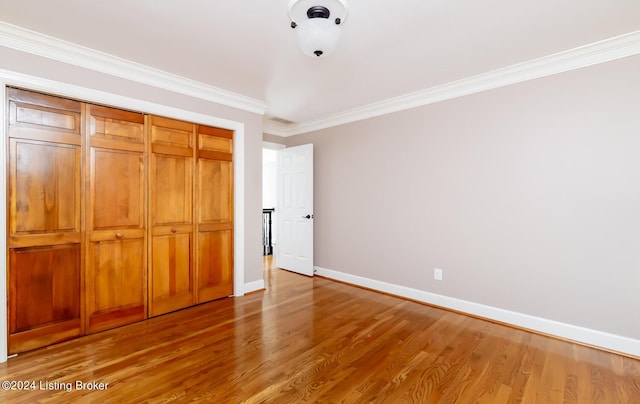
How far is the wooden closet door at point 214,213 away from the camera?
3.36 meters

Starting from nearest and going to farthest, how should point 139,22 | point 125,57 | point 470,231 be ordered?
point 139,22, point 125,57, point 470,231

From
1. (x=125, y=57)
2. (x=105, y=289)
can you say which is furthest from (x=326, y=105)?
(x=105, y=289)

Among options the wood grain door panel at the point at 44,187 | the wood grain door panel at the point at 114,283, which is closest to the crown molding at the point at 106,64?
the wood grain door panel at the point at 44,187

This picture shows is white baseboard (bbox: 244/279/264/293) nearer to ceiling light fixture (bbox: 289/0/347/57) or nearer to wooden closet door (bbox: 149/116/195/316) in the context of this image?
wooden closet door (bbox: 149/116/195/316)

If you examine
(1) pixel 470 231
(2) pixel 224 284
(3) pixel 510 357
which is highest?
(1) pixel 470 231

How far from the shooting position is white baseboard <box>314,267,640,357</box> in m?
2.36

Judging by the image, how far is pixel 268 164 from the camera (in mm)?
8141

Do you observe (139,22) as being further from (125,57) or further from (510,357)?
(510,357)

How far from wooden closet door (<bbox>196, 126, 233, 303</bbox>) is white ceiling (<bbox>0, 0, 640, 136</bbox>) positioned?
2.42 feet

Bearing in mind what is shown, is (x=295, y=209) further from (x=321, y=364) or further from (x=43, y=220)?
(x=43, y=220)

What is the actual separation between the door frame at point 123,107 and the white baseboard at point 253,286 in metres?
0.06

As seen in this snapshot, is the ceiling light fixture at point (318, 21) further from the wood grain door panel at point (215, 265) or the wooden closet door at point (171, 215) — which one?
the wood grain door panel at point (215, 265)

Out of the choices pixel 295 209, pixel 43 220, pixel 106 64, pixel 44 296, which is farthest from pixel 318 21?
pixel 295 209

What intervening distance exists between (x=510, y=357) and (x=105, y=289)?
3.58 m
